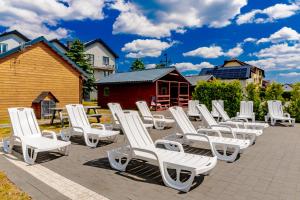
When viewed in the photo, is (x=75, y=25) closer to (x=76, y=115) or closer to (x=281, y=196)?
(x=76, y=115)

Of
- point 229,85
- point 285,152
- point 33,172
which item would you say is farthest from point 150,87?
point 33,172

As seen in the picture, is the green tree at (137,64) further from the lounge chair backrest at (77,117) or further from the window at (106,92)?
the lounge chair backrest at (77,117)

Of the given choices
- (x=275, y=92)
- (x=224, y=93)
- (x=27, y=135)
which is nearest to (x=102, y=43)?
(x=224, y=93)

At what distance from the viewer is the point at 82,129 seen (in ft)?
25.4

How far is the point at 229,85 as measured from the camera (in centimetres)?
1644

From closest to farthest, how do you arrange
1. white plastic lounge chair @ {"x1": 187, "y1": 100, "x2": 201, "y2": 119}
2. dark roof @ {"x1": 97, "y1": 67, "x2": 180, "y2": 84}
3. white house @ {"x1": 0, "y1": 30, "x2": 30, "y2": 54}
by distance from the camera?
white plastic lounge chair @ {"x1": 187, "y1": 100, "x2": 201, "y2": 119} → dark roof @ {"x1": 97, "y1": 67, "x2": 180, "y2": 84} → white house @ {"x1": 0, "y1": 30, "x2": 30, "y2": 54}

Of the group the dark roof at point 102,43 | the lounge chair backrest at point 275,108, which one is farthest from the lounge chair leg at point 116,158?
the dark roof at point 102,43

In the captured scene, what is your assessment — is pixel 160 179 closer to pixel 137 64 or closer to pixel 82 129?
pixel 82 129

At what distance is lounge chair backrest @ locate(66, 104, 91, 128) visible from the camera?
8566mm

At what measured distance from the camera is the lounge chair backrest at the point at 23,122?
673 cm

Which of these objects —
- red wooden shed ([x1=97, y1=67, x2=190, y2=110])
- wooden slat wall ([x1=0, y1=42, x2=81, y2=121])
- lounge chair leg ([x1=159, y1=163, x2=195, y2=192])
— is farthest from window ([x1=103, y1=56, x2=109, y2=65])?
lounge chair leg ([x1=159, y1=163, x2=195, y2=192])

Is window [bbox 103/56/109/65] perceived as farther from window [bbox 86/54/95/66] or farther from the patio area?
the patio area

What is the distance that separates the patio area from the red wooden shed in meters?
15.8

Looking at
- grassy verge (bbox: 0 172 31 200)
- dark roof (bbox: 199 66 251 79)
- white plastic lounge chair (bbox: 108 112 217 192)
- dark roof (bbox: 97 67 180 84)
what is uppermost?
dark roof (bbox: 199 66 251 79)
